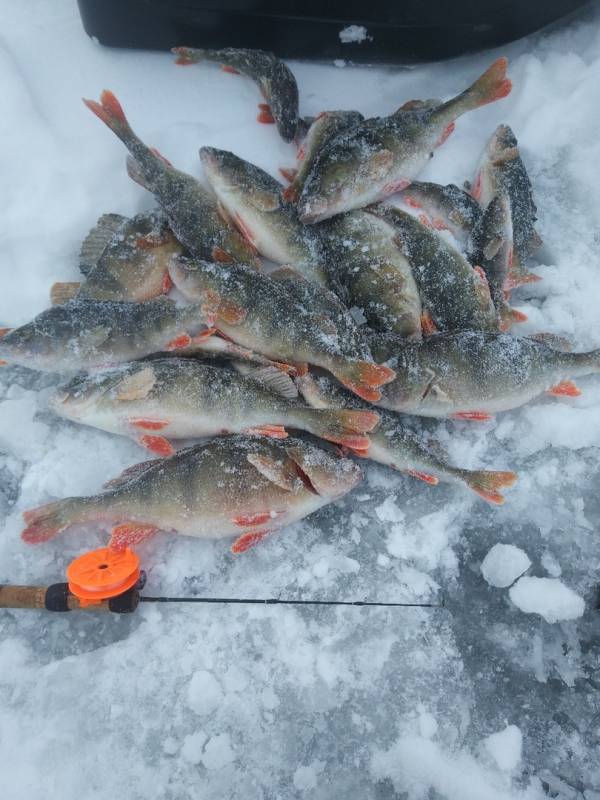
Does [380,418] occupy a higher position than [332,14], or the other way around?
[332,14]

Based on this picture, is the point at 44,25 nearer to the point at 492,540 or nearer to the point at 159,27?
the point at 159,27

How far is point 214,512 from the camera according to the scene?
8.02 feet

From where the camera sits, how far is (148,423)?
2.66 meters

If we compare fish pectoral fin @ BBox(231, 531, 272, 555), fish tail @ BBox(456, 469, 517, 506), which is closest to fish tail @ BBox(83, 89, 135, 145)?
fish pectoral fin @ BBox(231, 531, 272, 555)

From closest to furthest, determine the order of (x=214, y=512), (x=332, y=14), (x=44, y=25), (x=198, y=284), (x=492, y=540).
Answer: (x=214, y=512)
(x=492, y=540)
(x=198, y=284)
(x=332, y=14)
(x=44, y=25)

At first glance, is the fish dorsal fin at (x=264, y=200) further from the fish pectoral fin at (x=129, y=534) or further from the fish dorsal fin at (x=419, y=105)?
the fish pectoral fin at (x=129, y=534)

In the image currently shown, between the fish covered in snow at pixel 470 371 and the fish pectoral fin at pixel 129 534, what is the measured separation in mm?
1175

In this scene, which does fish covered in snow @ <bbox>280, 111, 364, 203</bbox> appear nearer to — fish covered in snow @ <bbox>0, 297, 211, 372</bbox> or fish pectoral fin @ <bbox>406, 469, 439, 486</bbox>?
fish covered in snow @ <bbox>0, 297, 211, 372</bbox>

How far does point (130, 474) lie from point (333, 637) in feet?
3.60

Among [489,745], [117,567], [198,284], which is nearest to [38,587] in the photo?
[117,567]

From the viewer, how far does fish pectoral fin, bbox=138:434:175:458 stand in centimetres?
264

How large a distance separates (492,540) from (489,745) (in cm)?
80

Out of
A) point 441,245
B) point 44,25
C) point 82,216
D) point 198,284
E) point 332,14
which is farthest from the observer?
point 44,25

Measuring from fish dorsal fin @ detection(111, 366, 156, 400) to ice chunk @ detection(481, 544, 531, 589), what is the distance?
165 centimetres
